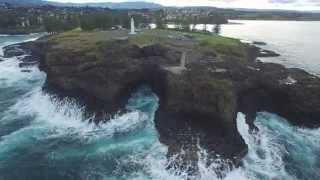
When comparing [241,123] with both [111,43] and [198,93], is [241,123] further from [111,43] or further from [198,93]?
[111,43]

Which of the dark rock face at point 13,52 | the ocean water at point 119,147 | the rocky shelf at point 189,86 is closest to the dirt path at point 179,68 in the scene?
the rocky shelf at point 189,86

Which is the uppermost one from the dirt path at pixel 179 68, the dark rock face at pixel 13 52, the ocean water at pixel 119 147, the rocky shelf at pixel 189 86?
the dirt path at pixel 179 68

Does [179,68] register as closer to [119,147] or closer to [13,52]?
[119,147]

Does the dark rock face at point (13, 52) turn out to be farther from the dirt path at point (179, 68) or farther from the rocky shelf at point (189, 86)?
the dirt path at point (179, 68)

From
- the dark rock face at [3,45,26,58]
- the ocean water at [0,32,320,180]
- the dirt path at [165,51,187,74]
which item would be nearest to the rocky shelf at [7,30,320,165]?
the dirt path at [165,51,187,74]

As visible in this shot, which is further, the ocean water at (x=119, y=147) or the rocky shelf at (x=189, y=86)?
the rocky shelf at (x=189, y=86)

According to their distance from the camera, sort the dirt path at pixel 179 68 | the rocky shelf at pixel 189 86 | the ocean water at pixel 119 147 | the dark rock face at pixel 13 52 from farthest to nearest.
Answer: the dark rock face at pixel 13 52, the dirt path at pixel 179 68, the rocky shelf at pixel 189 86, the ocean water at pixel 119 147

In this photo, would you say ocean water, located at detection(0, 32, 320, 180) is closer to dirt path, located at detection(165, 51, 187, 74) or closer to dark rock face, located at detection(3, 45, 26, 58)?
dirt path, located at detection(165, 51, 187, 74)
